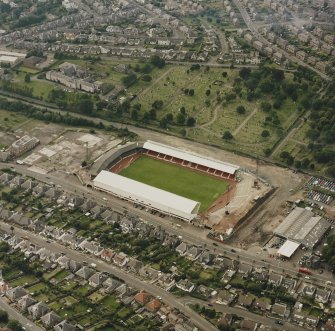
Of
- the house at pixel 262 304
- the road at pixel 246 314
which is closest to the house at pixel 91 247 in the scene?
the road at pixel 246 314

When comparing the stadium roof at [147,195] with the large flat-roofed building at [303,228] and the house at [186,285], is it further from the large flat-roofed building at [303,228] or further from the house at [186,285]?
the house at [186,285]

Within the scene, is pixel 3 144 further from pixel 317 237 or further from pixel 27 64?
pixel 317 237

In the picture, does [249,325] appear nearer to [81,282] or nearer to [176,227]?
[81,282]

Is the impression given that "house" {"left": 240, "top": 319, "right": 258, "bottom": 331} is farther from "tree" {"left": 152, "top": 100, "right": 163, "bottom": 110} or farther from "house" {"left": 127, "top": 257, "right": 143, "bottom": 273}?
"tree" {"left": 152, "top": 100, "right": 163, "bottom": 110}

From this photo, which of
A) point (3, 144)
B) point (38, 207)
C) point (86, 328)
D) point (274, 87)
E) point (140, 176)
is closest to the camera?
point (86, 328)

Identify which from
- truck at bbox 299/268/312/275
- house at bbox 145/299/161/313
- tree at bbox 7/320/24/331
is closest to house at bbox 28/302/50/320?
tree at bbox 7/320/24/331

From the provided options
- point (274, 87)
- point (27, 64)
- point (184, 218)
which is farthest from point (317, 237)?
point (27, 64)
